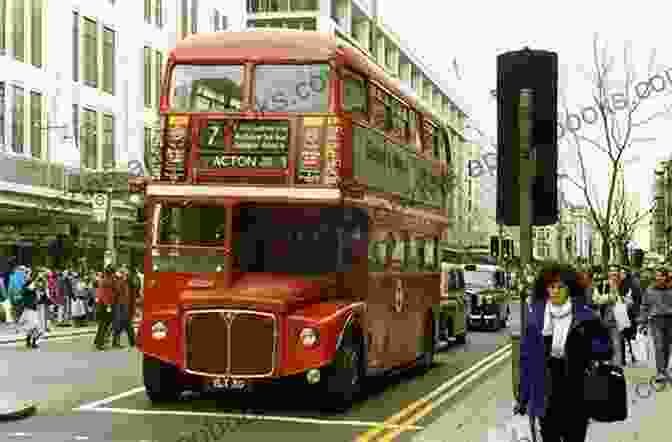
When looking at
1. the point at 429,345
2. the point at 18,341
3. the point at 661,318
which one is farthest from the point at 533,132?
the point at 18,341

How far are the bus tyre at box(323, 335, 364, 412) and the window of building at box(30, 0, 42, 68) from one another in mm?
29102

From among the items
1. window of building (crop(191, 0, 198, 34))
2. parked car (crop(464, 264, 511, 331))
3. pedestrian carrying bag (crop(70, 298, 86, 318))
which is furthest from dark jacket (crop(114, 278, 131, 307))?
window of building (crop(191, 0, 198, 34))

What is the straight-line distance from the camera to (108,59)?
47.9m

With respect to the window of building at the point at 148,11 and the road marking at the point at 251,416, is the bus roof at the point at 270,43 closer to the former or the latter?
the road marking at the point at 251,416

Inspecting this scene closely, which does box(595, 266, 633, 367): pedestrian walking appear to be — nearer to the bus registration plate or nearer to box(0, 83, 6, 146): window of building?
the bus registration plate

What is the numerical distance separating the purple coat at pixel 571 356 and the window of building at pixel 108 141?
129 feet

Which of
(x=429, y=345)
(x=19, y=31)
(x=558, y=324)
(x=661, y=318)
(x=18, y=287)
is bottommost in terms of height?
(x=429, y=345)

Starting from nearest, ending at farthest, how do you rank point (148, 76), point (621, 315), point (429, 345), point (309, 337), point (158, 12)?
point (309, 337)
point (621, 315)
point (429, 345)
point (148, 76)
point (158, 12)

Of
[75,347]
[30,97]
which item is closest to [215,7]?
[30,97]

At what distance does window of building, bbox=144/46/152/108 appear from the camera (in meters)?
→ 51.5

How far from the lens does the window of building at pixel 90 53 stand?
45.4 metres

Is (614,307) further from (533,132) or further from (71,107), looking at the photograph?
(71,107)

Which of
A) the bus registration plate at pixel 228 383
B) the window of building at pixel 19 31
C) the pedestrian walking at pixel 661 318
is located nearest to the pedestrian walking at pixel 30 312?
the bus registration plate at pixel 228 383

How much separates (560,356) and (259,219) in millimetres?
6599
